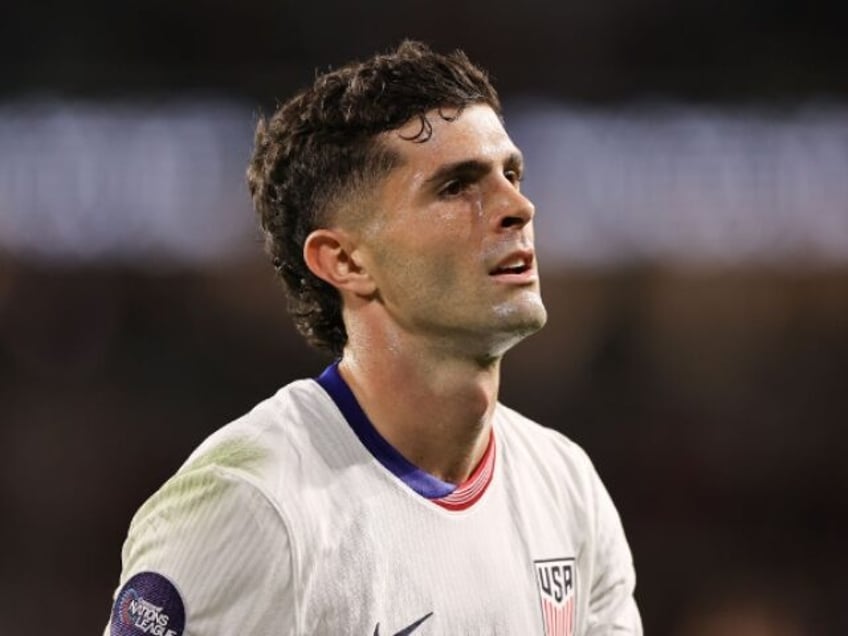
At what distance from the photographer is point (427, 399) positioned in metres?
2.54

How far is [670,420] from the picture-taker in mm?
6781

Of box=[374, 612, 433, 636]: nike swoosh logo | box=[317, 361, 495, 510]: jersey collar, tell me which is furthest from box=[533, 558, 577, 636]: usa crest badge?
box=[374, 612, 433, 636]: nike swoosh logo

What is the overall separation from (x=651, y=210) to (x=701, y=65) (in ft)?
2.87

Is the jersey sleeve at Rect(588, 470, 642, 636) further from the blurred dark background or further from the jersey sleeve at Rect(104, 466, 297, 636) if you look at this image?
the blurred dark background

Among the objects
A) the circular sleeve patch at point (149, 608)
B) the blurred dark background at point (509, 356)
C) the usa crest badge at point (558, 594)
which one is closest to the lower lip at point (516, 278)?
the usa crest badge at point (558, 594)

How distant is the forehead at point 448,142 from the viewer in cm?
254

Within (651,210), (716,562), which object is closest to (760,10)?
(651,210)

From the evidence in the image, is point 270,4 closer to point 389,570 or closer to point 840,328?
point 840,328

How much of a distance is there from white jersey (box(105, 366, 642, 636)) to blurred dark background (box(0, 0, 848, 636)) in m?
3.95

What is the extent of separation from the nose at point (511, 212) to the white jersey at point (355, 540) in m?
0.44

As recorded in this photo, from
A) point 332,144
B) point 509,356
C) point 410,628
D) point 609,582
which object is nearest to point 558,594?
point 609,582

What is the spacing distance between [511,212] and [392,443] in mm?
483

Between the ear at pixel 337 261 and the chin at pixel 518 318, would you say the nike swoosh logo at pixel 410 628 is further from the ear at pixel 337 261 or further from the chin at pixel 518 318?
the ear at pixel 337 261

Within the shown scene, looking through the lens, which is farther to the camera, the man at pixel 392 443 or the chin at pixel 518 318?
the chin at pixel 518 318
